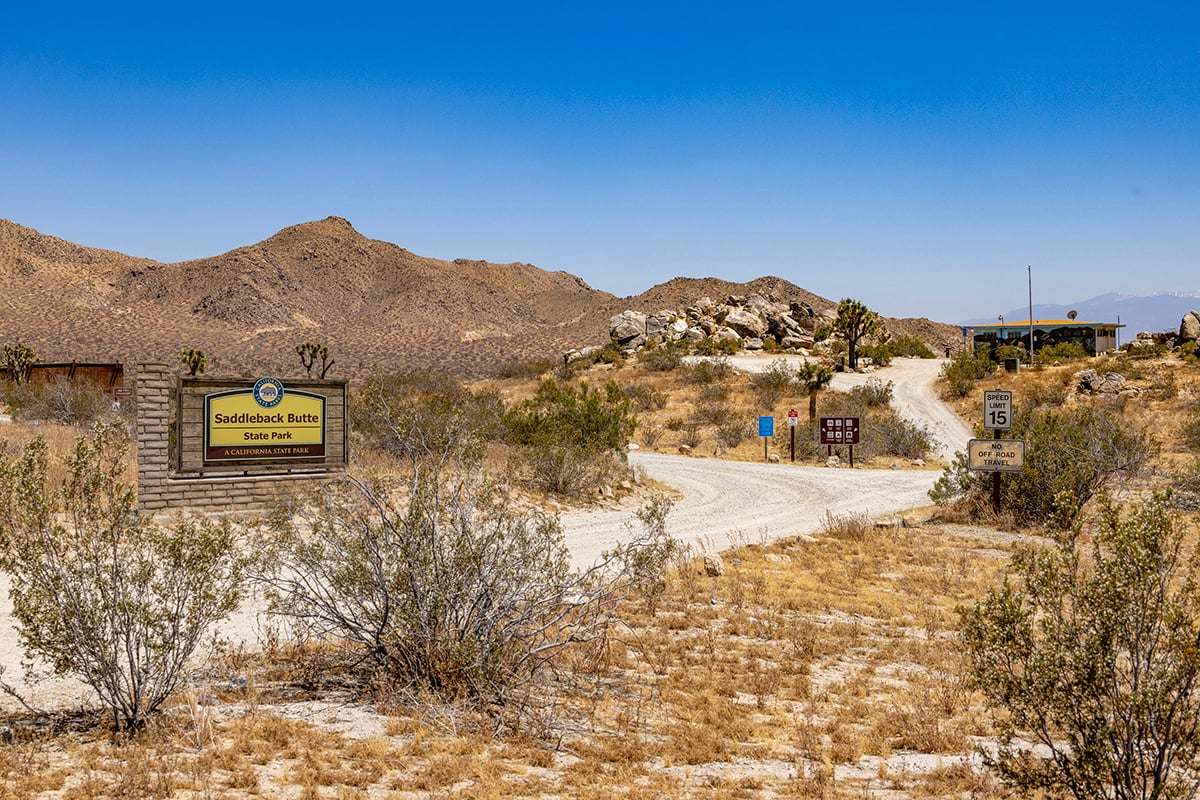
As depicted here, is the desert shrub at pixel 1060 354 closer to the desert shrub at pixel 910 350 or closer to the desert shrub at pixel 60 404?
the desert shrub at pixel 910 350

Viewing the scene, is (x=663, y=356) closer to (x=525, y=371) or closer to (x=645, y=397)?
→ (x=525, y=371)

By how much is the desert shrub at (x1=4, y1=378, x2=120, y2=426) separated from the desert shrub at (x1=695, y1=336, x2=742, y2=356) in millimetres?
38006

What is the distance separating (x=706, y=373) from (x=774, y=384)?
529 cm

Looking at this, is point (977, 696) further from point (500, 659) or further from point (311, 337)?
point (311, 337)

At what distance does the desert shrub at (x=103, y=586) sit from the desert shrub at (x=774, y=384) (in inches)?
1614

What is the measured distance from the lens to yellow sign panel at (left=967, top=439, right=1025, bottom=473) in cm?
1739

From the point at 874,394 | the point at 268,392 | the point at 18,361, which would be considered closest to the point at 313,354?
the point at 18,361

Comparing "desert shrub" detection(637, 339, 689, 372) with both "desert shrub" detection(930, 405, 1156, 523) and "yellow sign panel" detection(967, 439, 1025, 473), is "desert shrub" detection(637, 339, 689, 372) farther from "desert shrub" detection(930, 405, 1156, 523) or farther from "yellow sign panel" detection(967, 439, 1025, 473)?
"yellow sign panel" detection(967, 439, 1025, 473)

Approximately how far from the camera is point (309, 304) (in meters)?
116

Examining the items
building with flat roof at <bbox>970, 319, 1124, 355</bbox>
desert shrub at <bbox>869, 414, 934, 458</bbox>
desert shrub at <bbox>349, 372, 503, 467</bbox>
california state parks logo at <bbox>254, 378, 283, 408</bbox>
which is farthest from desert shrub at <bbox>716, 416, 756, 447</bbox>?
building with flat roof at <bbox>970, 319, 1124, 355</bbox>

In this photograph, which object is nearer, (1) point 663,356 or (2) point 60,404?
(2) point 60,404

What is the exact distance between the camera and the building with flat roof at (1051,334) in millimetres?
67812

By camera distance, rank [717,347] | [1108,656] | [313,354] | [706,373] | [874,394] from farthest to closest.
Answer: [717,347] → [706,373] → [313,354] → [874,394] → [1108,656]

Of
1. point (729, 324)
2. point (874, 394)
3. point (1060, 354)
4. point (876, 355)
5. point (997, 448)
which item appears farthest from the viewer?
point (729, 324)
